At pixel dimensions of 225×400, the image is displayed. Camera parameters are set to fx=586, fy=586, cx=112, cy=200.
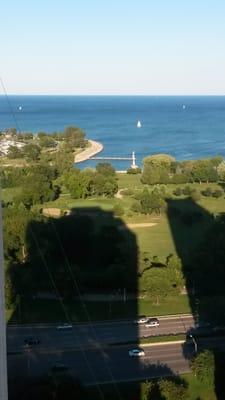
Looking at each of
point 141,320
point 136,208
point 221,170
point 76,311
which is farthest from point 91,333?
point 221,170

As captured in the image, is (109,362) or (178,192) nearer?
(109,362)

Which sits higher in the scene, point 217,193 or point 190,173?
point 190,173

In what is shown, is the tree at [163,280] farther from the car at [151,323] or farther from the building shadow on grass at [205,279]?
the car at [151,323]

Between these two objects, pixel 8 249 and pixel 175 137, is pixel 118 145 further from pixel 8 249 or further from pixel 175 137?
pixel 8 249

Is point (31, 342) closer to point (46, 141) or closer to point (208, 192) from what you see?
point (208, 192)

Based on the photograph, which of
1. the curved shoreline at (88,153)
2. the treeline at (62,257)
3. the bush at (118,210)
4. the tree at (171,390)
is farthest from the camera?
the curved shoreline at (88,153)

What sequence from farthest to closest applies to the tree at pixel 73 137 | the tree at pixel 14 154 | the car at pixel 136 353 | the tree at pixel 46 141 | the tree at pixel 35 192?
the tree at pixel 73 137 < the tree at pixel 46 141 < the tree at pixel 14 154 < the tree at pixel 35 192 < the car at pixel 136 353

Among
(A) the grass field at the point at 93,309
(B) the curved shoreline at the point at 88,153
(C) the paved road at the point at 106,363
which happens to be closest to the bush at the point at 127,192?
(A) the grass field at the point at 93,309

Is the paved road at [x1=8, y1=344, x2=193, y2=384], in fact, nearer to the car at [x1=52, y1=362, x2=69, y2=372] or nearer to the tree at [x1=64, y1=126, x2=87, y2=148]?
the car at [x1=52, y1=362, x2=69, y2=372]
